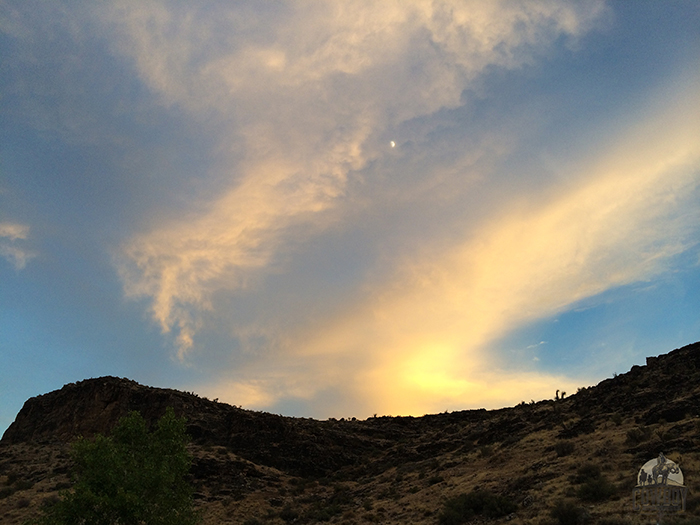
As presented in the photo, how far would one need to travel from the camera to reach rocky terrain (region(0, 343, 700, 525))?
878 inches

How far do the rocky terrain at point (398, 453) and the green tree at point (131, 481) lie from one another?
41.7ft

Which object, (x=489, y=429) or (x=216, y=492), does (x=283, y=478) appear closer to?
(x=216, y=492)

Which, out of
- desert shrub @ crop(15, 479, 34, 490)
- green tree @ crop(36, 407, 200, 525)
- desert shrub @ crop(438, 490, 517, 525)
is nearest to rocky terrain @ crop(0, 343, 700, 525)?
desert shrub @ crop(15, 479, 34, 490)

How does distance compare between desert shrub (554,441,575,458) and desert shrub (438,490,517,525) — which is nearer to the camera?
desert shrub (438,490,517,525)

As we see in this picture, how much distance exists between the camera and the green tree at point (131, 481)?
19469 mm

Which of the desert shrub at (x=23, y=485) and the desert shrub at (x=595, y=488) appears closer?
the desert shrub at (x=595, y=488)

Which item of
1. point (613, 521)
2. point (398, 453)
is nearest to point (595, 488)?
point (613, 521)

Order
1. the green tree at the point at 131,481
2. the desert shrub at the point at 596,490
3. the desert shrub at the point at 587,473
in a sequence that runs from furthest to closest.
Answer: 1. the desert shrub at the point at 587,473
2. the green tree at the point at 131,481
3. the desert shrub at the point at 596,490

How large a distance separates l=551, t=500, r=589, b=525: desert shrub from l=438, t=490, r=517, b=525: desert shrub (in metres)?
3.85

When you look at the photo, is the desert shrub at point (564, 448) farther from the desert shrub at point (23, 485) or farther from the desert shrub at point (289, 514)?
the desert shrub at point (23, 485)

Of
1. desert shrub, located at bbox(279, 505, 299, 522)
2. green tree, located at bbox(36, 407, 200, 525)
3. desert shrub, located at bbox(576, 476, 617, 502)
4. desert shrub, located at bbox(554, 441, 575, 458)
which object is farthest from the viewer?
desert shrub, located at bbox(279, 505, 299, 522)

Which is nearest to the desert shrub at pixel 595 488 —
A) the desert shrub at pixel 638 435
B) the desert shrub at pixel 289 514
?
the desert shrub at pixel 638 435

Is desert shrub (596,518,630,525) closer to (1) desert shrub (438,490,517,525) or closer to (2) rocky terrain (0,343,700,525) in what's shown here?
(2) rocky terrain (0,343,700,525)

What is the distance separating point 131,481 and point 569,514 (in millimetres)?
19193
